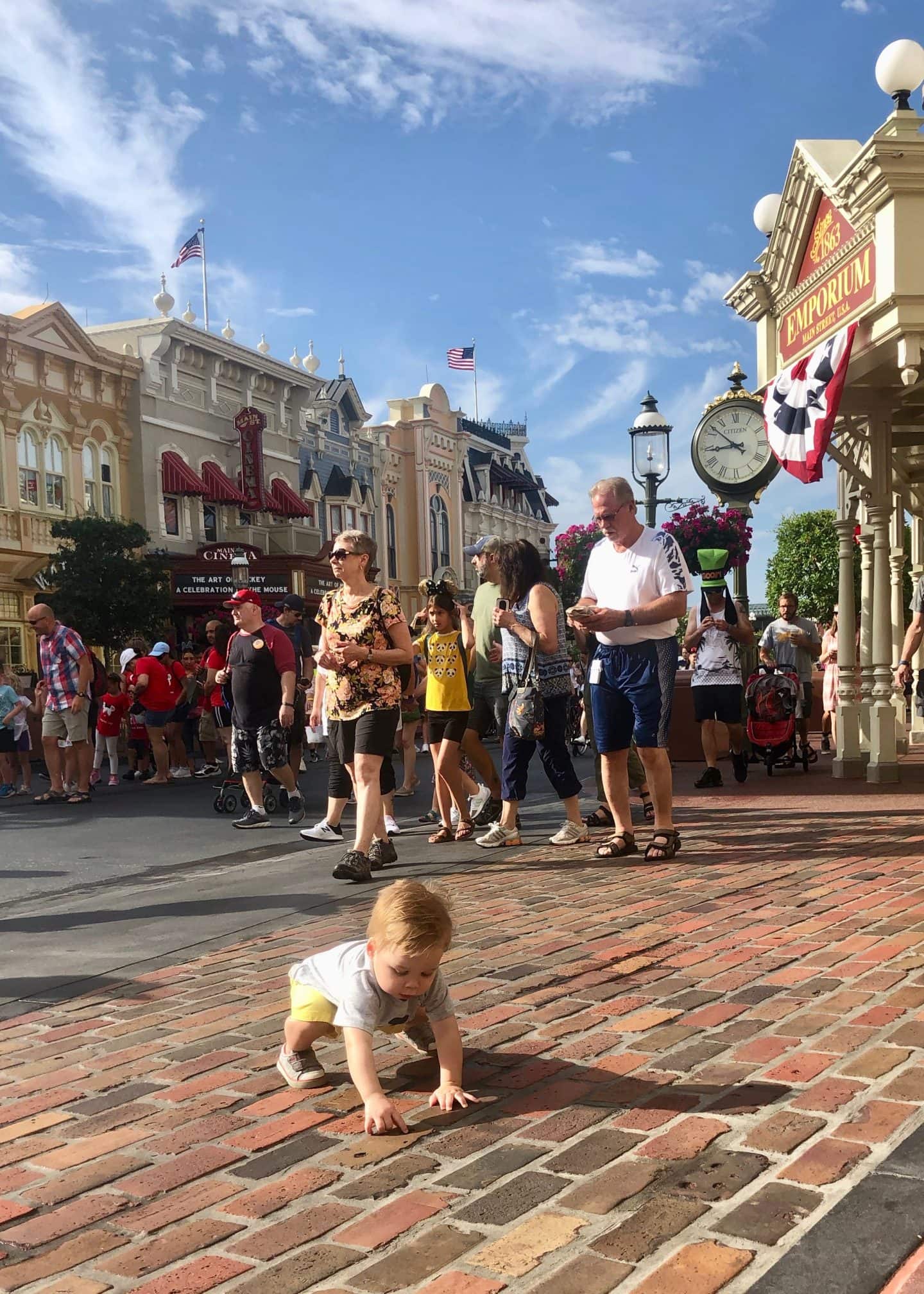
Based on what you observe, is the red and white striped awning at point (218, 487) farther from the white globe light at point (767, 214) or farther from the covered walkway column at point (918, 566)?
the white globe light at point (767, 214)

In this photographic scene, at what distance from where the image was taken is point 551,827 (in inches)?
354

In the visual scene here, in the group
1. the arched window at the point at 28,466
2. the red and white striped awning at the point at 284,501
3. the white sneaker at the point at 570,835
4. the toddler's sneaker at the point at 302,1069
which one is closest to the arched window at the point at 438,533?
the red and white striped awning at the point at 284,501

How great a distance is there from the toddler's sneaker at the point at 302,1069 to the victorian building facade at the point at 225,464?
→ 1177 inches

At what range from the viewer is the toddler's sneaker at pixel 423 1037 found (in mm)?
3537

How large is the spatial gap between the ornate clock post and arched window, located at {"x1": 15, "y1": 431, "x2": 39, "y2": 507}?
20282 mm

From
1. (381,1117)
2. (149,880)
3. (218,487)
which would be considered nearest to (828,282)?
(149,880)

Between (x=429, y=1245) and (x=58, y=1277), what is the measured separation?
672 mm

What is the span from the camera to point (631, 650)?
7113 millimetres

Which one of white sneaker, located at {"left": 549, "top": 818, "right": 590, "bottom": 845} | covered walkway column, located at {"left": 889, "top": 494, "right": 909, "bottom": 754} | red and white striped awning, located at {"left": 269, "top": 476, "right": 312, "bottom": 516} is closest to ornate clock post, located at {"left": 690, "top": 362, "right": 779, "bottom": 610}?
covered walkway column, located at {"left": 889, "top": 494, "right": 909, "bottom": 754}

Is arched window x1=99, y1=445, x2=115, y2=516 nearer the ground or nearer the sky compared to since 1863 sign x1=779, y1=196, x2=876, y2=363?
nearer the sky

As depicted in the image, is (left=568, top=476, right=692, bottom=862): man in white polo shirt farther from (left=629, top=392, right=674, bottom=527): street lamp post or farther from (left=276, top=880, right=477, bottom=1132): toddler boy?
(left=629, top=392, right=674, bottom=527): street lamp post

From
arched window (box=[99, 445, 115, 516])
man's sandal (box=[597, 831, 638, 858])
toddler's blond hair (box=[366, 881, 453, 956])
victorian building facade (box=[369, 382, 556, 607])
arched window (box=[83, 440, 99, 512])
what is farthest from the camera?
victorian building facade (box=[369, 382, 556, 607])

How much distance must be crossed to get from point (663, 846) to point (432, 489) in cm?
4718

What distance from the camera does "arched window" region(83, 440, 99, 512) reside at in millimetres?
32969
